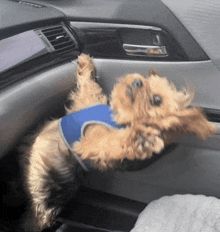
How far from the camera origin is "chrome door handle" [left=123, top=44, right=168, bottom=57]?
5.13 ft

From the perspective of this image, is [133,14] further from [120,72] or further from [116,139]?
[116,139]

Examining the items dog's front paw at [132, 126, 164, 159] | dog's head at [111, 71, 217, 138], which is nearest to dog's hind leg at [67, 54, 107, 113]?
dog's head at [111, 71, 217, 138]

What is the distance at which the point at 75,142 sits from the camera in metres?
1.35

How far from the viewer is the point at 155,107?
1.21m

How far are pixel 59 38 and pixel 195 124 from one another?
68 cm

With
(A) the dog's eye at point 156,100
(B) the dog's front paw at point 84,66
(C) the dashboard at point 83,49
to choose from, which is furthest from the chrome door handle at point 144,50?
(A) the dog's eye at point 156,100

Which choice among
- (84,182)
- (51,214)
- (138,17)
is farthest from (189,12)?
(51,214)

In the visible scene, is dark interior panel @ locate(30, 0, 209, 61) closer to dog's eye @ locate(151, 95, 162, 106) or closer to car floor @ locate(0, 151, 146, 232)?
dog's eye @ locate(151, 95, 162, 106)

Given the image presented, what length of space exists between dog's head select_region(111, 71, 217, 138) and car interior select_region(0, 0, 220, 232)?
0.63 ft

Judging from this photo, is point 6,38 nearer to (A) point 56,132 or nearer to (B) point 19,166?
(A) point 56,132

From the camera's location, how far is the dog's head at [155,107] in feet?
3.97

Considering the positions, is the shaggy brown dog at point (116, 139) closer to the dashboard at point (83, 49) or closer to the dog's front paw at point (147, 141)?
the dog's front paw at point (147, 141)

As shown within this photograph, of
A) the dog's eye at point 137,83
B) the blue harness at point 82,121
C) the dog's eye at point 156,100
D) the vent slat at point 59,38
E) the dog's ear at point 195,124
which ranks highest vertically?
the vent slat at point 59,38

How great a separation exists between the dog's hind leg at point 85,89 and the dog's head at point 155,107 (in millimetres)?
288
